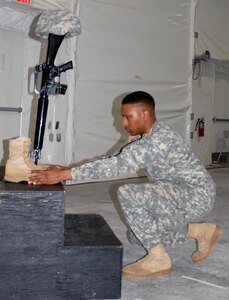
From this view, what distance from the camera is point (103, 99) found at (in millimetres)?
5176

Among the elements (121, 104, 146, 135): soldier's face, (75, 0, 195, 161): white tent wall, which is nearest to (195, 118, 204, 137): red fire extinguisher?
(75, 0, 195, 161): white tent wall

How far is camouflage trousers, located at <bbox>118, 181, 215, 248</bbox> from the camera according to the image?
190 cm

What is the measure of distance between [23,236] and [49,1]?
355 centimetres

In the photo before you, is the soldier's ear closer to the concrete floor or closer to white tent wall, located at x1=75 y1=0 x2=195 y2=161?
the concrete floor

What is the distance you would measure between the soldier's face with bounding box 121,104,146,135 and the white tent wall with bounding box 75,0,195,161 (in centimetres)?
298

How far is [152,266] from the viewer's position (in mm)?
1929

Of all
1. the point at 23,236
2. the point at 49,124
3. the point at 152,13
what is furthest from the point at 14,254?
the point at 152,13

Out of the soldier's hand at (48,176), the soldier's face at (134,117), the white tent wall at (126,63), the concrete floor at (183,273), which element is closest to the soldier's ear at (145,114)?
the soldier's face at (134,117)

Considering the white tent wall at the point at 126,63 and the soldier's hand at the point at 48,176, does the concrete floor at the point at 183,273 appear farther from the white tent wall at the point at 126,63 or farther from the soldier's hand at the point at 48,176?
the white tent wall at the point at 126,63

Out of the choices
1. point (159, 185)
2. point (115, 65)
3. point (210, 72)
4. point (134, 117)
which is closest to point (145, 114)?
point (134, 117)

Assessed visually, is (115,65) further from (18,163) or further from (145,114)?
(18,163)

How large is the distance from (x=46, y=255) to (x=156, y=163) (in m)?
0.68

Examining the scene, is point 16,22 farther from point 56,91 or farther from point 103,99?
point 56,91

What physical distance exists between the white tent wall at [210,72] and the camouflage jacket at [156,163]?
15.5 ft
